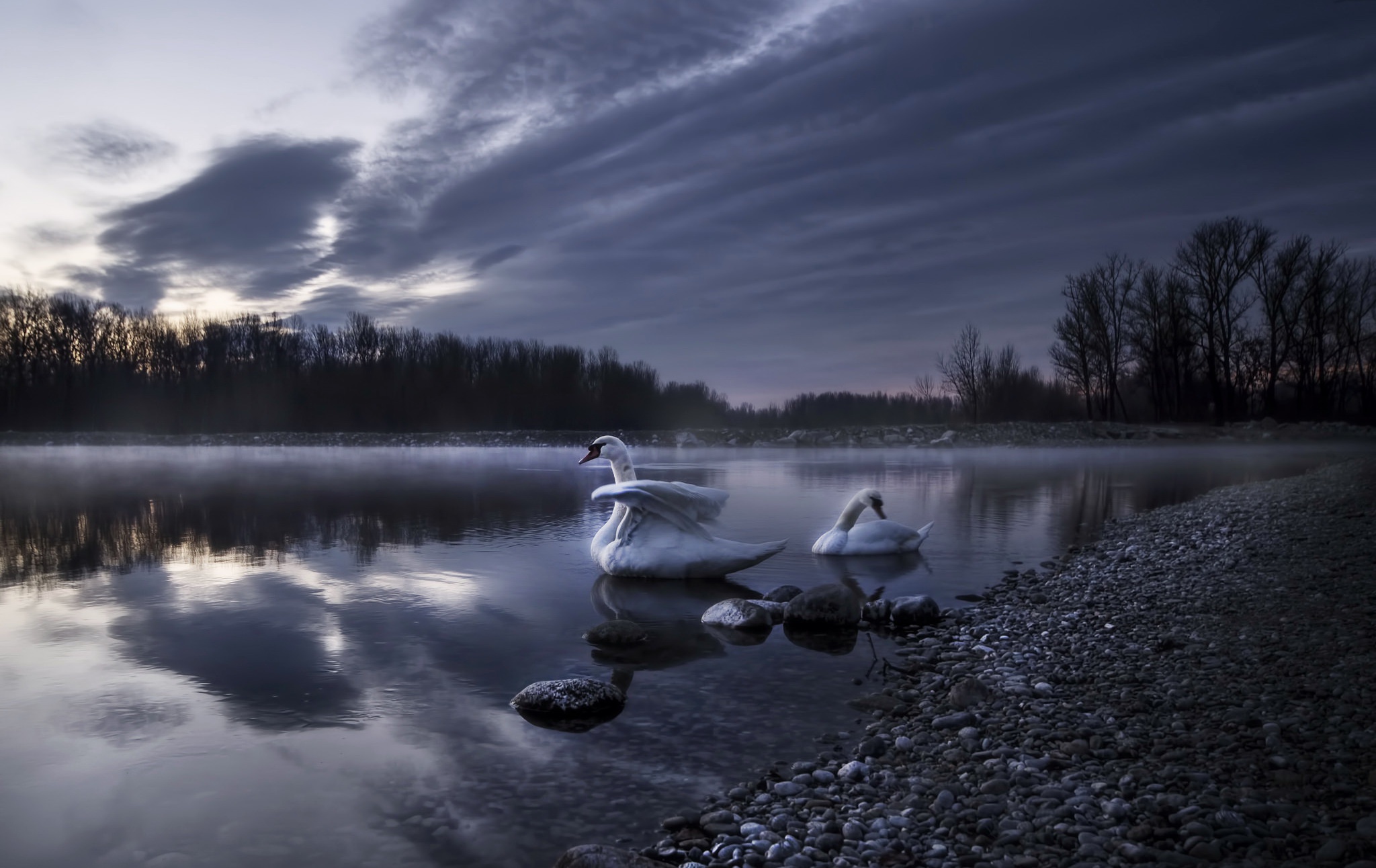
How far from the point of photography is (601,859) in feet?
10.5

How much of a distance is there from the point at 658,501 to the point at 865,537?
Answer: 3.08 m

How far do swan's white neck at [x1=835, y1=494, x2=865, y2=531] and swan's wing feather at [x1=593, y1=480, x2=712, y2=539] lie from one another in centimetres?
228

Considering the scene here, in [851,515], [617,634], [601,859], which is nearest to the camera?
[601,859]

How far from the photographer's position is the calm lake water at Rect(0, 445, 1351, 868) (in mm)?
3818

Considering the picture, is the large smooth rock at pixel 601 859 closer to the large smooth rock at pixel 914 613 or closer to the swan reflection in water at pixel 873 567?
the large smooth rock at pixel 914 613

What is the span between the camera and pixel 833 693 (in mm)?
5438

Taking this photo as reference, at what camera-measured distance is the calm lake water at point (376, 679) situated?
3818mm

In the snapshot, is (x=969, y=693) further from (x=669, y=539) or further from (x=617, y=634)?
(x=669, y=539)

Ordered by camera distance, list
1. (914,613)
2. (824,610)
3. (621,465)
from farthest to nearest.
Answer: (621,465)
(914,613)
(824,610)

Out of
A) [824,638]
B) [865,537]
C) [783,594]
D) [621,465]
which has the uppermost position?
[621,465]

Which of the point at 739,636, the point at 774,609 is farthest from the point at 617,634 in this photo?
A: the point at 774,609

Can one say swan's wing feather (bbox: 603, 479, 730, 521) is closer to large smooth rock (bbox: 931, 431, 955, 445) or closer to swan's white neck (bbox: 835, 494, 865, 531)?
swan's white neck (bbox: 835, 494, 865, 531)

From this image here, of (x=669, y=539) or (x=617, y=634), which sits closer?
(x=617, y=634)

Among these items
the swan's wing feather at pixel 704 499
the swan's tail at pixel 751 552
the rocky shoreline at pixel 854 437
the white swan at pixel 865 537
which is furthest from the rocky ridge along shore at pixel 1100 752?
the rocky shoreline at pixel 854 437
